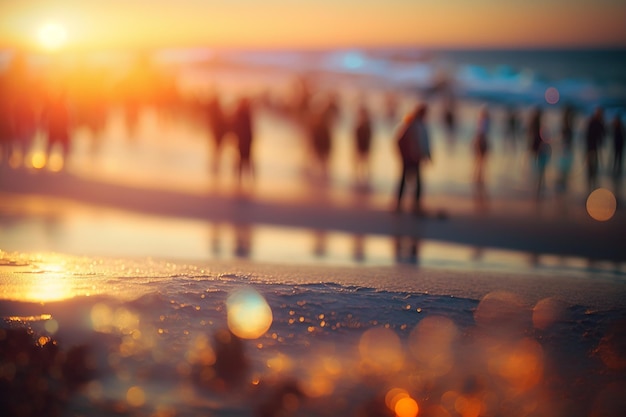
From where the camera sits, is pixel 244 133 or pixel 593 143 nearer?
pixel 244 133

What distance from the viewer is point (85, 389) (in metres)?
4.76

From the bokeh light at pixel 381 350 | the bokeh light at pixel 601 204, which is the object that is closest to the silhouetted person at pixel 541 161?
the bokeh light at pixel 601 204

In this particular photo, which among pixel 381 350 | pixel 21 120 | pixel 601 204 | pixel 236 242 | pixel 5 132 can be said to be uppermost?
pixel 21 120

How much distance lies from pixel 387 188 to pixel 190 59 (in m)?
149

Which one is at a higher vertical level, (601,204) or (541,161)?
(541,161)

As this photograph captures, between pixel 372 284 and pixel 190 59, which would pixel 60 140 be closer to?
pixel 372 284

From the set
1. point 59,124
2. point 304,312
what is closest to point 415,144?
point 304,312

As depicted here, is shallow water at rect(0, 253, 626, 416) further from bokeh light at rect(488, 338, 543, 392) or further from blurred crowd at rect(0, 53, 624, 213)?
blurred crowd at rect(0, 53, 624, 213)

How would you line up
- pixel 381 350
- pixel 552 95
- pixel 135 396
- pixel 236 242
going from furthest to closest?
1. pixel 552 95
2. pixel 236 242
3. pixel 381 350
4. pixel 135 396

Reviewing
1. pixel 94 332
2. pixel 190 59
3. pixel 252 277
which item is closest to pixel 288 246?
pixel 252 277

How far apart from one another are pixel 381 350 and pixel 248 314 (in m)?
1.12

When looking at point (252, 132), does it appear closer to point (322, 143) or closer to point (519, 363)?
point (322, 143)

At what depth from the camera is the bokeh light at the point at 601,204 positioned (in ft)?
51.4

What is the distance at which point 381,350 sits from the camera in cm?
573
